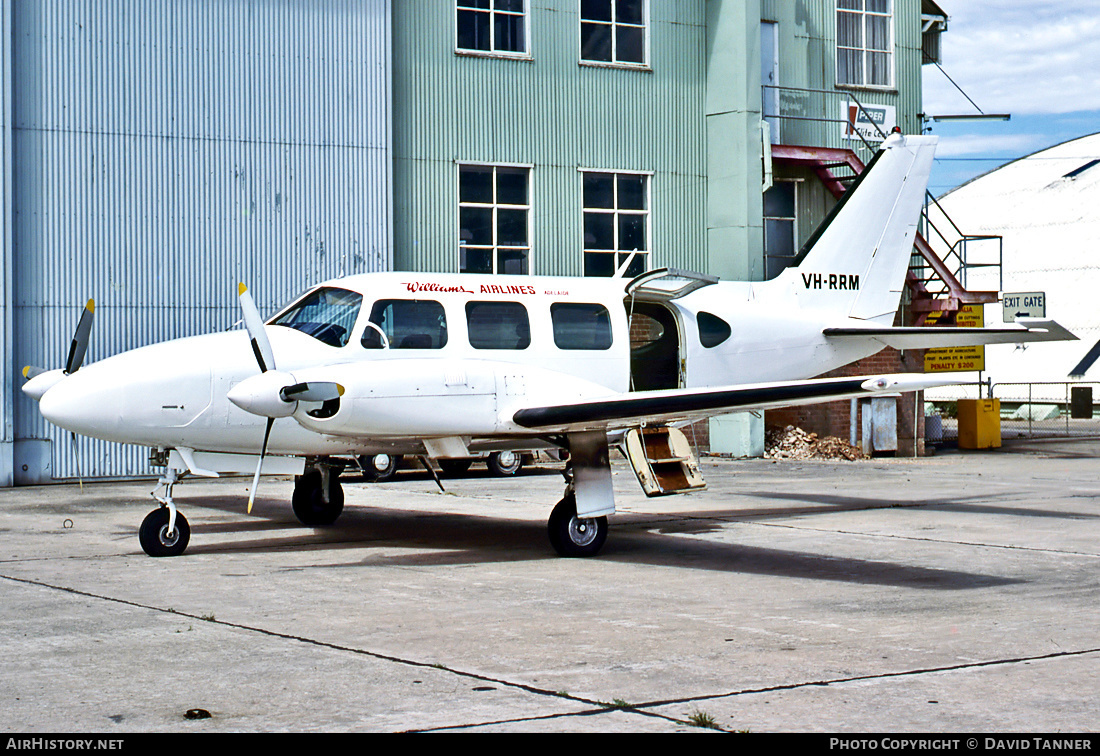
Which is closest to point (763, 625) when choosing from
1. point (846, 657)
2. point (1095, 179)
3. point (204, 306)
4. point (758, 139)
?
point (846, 657)

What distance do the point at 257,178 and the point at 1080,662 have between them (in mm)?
19025

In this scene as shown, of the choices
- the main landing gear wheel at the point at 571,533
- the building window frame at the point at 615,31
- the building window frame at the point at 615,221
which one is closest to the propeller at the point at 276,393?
the main landing gear wheel at the point at 571,533

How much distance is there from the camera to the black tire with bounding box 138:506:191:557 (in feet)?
39.0

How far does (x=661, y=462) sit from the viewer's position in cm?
1320

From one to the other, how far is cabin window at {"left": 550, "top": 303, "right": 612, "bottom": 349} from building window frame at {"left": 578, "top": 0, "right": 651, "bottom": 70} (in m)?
13.7

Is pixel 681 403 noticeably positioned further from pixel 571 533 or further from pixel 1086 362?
pixel 1086 362

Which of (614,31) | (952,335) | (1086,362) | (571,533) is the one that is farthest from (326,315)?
(1086,362)

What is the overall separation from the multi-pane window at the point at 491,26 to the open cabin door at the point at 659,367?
11.4 metres

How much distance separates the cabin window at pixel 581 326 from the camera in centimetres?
1330

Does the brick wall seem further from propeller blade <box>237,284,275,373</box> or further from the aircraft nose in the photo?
the aircraft nose

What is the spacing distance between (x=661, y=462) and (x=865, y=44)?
19394 millimetres

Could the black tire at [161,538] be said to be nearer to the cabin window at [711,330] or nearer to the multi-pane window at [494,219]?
the cabin window at [711,330]

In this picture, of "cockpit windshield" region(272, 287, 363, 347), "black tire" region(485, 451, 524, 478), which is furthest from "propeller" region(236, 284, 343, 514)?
"black tire" region(485, 451, 524, 478)
